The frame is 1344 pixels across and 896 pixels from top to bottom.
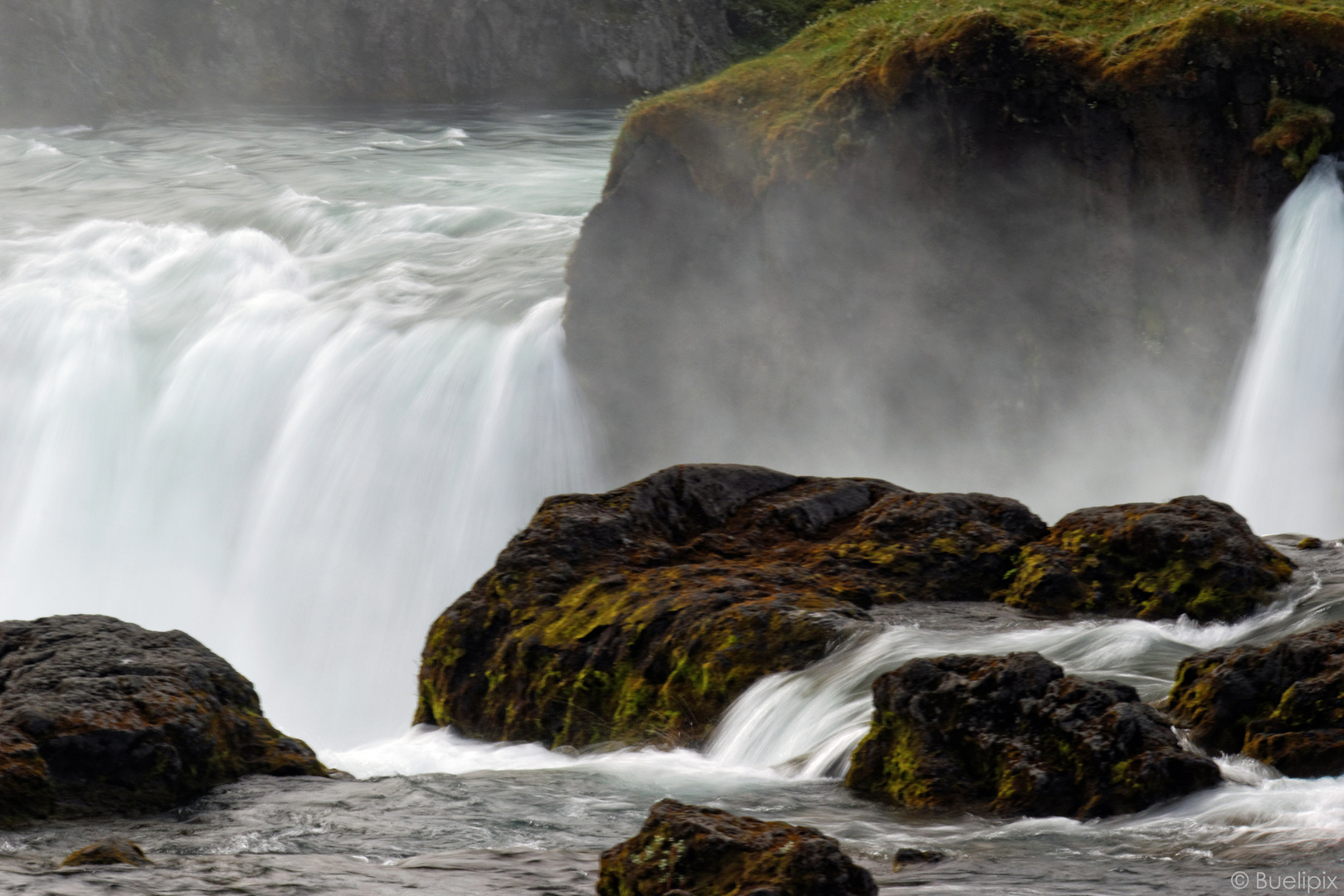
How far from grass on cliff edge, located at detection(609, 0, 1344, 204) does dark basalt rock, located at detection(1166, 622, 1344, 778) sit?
27.3ft

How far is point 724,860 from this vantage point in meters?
4.11

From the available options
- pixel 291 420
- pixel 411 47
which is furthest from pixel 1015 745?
pixel 411 47

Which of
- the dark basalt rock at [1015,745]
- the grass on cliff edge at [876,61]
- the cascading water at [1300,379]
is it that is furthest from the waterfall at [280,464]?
the dark basalt rock at [1015,745]

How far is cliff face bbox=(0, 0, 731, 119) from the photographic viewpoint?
1708 inches

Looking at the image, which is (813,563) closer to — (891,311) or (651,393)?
(891,311)

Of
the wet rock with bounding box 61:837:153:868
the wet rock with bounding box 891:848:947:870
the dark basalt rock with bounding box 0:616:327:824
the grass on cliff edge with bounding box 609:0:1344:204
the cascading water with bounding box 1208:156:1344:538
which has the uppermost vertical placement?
the grass on cliff edge with bounding box 609:0:1344:204

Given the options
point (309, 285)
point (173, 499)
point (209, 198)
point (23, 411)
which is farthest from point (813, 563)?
point (209, 198)

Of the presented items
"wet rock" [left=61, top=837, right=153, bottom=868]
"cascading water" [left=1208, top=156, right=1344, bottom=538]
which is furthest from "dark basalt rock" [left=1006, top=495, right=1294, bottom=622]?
"wet rock" [left=61, top=837, right=153, bottom=868]

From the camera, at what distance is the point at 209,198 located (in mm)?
25562

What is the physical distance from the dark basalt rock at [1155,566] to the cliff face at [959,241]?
5.60 m

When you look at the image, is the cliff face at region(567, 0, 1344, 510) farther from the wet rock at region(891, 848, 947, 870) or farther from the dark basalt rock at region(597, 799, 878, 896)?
the dark basalt rock at region(597, 799, 878, 896)

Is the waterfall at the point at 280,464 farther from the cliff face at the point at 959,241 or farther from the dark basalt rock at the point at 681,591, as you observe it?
the dark basalt rock at the point at 681,591

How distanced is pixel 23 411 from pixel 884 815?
1796 cm

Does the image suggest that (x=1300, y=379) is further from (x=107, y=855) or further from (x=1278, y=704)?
(x=107, y=855)
